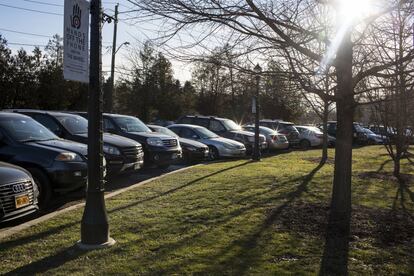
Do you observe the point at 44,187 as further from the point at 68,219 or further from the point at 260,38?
the point at 260,38

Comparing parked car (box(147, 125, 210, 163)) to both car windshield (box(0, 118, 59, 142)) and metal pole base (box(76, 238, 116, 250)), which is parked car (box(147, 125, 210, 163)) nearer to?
car windshield (box(0, 118, 59, 142))

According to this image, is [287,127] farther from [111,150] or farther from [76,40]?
[76,40]

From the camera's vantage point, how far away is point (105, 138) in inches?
497

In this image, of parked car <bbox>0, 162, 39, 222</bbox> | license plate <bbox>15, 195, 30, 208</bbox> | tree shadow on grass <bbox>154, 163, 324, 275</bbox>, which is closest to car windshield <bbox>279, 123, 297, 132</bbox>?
tree shadow on grass <bbox>154, 163, 324, 275</bbox>

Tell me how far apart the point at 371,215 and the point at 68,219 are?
14.5 ft

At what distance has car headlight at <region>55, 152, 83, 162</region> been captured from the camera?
9.23 metres

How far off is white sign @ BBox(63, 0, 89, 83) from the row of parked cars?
1773 mm

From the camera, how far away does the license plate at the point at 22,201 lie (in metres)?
6.78

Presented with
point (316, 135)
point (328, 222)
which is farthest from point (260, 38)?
point (316, 135)

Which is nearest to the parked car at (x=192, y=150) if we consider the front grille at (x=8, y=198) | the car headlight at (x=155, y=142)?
the car headlight at (x=155, y=142)

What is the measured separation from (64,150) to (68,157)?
8.5 inches

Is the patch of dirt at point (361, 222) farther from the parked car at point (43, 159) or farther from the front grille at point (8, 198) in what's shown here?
the parked car at point (43, 159)

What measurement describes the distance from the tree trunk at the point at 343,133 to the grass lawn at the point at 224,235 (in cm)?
26

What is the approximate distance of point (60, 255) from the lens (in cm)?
572
